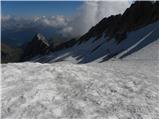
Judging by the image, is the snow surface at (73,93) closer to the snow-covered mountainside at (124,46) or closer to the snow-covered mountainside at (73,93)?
the snow-covered mountainside at (73,93)

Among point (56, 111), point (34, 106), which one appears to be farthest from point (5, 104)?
point (56, 111)

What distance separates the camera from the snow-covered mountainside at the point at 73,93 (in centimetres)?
1002

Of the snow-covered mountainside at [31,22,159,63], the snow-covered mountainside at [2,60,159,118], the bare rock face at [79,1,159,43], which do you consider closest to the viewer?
the snow-covered mountainside at [2,60,159,118]

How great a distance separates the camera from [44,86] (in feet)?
39.9

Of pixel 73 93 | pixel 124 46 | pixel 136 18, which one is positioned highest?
pixel 73 93

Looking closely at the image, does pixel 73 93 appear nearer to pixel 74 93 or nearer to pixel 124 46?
pixel 74 93

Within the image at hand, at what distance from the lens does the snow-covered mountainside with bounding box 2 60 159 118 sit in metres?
10.0

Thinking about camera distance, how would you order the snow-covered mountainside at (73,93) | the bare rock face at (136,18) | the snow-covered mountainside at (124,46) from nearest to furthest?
1. the snow-covered mountainside at (73,93)
2. the snow-covered mountainside at (124,46)
3. the bare rock face at (136,18)

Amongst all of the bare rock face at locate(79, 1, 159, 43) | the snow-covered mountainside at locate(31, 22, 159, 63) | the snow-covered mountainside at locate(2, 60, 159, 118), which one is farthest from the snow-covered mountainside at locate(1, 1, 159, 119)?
the bare rock face at locate(79, 1, 159, 43)

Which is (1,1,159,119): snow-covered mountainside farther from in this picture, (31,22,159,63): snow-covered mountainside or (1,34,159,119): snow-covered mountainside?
(31,22,159,63): snow-covered mountainside

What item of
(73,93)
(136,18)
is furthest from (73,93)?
(136,18)

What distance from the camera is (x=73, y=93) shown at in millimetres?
11688

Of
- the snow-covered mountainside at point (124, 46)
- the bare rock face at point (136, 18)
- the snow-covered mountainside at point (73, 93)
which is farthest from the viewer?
the bare rock face at point (136, 18)

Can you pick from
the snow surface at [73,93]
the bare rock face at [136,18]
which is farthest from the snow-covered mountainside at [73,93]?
the bare rock face at [136,18]
